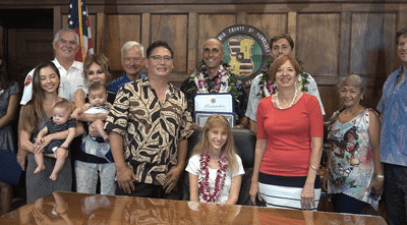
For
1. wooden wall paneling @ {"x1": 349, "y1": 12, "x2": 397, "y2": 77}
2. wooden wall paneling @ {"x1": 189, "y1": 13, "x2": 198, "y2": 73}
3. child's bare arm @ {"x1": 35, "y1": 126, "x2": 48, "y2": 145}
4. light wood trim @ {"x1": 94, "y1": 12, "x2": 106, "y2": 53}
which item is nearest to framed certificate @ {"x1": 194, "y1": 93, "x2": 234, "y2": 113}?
child's bare arm @ {"x1": 35, "y1": 126, "x2": 48, "y2": 145}

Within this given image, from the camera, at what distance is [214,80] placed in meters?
3.30

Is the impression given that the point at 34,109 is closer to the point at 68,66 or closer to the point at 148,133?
the point at 68,66

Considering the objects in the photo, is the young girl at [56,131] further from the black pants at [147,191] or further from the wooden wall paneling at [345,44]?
the wooden wall paneling at [345,44]

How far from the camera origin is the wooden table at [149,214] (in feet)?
5.18

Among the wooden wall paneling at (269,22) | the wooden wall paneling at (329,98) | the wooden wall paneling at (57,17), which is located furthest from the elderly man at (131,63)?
the wooden wall paneling at (329,98)

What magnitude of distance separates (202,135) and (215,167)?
8.0 inches

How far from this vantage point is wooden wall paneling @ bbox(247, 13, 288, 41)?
4.79 metres

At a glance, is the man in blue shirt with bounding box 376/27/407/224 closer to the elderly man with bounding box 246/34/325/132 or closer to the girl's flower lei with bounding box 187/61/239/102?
the elderly man with bounding box 246/34/325/132

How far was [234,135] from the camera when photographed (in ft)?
8.19

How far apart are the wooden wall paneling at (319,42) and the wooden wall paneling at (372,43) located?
7.4 inches

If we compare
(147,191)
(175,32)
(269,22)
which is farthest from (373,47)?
(147,191)

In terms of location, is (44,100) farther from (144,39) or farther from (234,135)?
(144,39)

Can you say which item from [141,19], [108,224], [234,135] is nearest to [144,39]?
[141,19]

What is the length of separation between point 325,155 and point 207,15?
2.18 m
